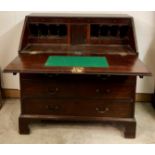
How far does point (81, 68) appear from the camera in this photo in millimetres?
1689

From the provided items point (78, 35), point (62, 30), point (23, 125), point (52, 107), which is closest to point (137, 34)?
point (78, 35)

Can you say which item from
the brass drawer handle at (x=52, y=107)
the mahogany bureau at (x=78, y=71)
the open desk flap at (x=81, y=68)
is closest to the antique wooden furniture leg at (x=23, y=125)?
the mahogany bureau at (x=78, y=71)

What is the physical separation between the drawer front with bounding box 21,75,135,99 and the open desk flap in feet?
0.55

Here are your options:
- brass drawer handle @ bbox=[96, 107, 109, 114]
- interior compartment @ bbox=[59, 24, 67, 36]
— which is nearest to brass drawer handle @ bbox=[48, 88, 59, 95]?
brass drawer handle @ bbox=[96, 107, 109, 114]

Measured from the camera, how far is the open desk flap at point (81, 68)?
1641 mm

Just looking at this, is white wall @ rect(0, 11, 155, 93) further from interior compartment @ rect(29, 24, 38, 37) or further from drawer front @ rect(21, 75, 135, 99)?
drawer front @ rect(21, 75, 135, 99)

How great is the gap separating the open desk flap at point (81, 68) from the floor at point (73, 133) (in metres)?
0.64

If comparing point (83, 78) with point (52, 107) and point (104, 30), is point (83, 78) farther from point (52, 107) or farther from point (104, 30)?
point (104, 30)

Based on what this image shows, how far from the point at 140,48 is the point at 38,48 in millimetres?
1071

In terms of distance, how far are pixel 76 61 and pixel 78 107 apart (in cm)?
40

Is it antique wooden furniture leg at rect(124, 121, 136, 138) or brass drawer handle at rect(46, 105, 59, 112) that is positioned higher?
brass drawer handle at rect(46, 105, 59, 112)

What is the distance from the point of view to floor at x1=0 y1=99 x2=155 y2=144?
2.00m
